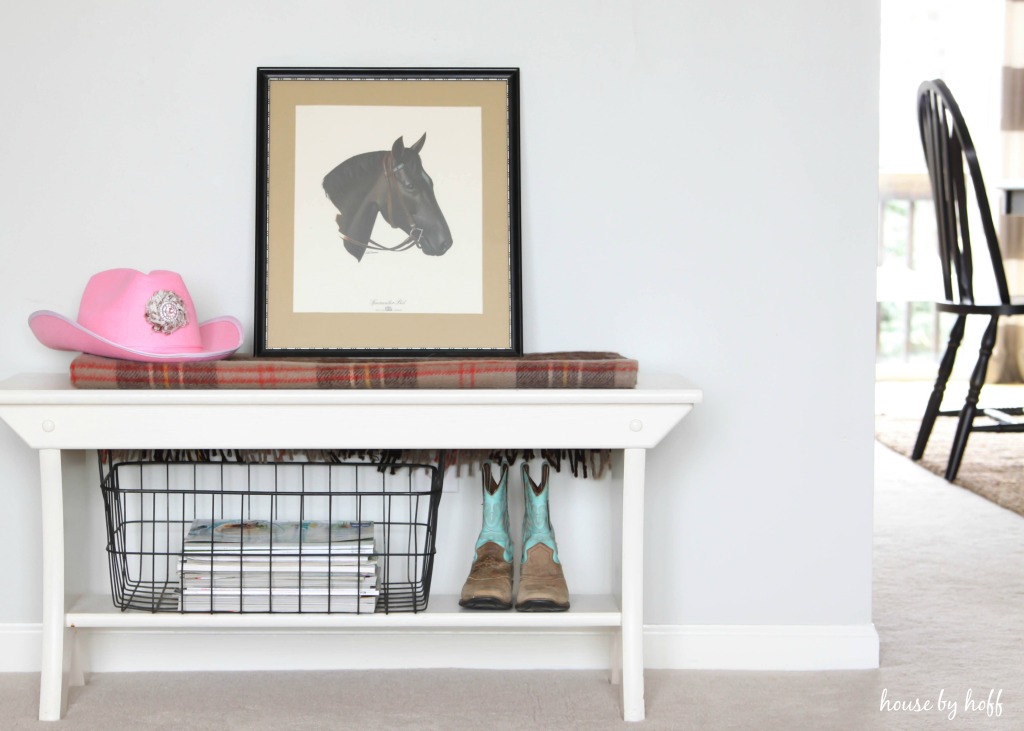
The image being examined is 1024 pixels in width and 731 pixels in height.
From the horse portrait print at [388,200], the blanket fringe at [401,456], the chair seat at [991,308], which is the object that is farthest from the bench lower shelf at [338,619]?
the chair seat at [991,308]

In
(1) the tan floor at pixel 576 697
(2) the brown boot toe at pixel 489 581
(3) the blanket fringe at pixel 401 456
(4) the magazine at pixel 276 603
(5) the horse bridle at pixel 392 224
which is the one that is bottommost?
(1) the tan floor at pixel 576 697

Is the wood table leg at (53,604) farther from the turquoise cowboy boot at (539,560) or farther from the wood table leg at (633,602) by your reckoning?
the wood table leg at (633,602)

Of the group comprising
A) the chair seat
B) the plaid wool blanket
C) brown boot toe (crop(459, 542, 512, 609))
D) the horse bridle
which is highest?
the horse bridle

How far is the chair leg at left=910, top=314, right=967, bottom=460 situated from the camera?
355 cm

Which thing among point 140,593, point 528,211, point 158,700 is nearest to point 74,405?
point 140,593

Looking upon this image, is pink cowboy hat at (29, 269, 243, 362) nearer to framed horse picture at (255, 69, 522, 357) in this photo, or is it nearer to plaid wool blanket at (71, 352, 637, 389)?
plaid wool blanket at (71, 352, 637, 389)

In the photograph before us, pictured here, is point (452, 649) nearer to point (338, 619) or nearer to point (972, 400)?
point (338, 619)

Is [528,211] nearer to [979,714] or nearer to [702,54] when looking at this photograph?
[702,54]

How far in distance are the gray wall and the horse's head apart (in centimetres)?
16

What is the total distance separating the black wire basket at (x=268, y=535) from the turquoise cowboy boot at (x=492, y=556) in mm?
84

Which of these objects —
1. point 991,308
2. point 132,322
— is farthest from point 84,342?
point 991,308

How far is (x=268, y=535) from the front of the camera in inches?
73.0

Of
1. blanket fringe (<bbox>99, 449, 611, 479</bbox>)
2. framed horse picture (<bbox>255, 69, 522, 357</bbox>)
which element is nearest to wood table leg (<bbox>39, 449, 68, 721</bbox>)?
blanket fringe (<bbox>99, 449, 611, 479</bbox>)

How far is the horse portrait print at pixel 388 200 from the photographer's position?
1.95 meters
